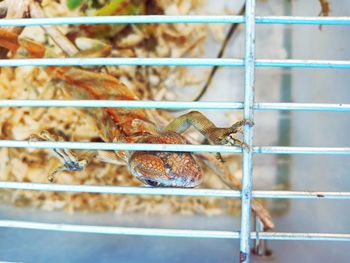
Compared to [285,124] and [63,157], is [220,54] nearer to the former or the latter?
[285,124]

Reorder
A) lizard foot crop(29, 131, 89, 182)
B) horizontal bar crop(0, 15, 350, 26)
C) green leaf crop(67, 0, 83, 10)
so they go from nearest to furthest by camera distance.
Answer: horizontal bar crop(0, 15, 350, 26) → lizard foot crop(29, 131, 89, 182) → green leaf crop(67, 0, 83, 10)

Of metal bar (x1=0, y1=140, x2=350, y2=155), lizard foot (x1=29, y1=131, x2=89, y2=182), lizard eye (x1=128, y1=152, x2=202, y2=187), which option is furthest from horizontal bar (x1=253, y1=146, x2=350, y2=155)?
lizard foot (x1=29, y1=131, x2=89, y2=182)

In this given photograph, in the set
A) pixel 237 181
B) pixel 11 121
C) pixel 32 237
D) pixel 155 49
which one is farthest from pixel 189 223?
pixel 11 121

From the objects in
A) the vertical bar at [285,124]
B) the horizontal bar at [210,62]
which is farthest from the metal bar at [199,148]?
the vertical bar at [285,124]

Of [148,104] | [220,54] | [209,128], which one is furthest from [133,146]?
[220,54]

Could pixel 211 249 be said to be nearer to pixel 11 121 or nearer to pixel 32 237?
pixel 32 237

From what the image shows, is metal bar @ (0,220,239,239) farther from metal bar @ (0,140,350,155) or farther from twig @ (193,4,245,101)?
twig @ (193,4,245,101)

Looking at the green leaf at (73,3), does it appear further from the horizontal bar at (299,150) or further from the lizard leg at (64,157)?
the horizontal bar at (299,150)
